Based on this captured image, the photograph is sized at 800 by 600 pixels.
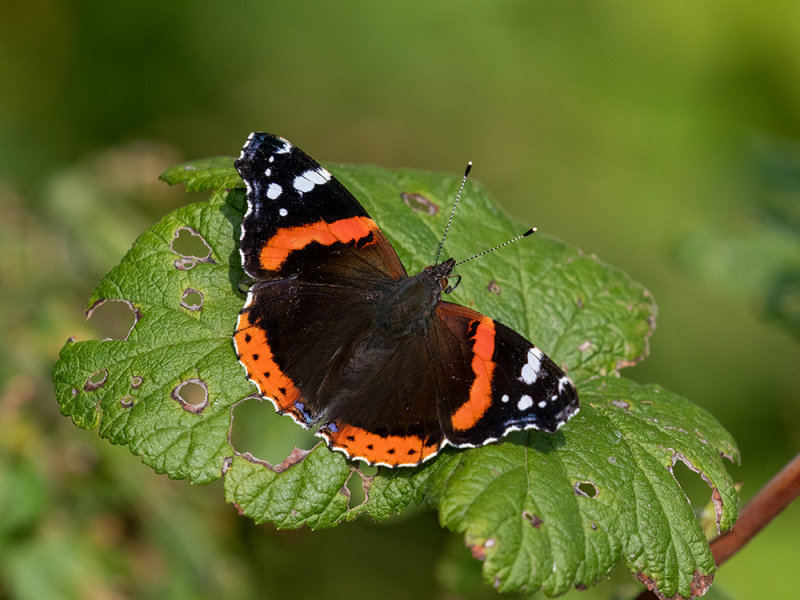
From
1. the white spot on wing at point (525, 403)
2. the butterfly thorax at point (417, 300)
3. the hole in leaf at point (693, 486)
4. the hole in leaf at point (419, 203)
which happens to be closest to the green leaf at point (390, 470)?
the white spot on wing at point (525, 403)

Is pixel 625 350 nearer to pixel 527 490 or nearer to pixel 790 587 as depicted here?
pixel 527 490

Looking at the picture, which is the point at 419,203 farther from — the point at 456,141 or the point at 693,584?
the point at 456,141

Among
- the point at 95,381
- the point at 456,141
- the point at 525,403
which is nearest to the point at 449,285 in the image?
the point at 525,403

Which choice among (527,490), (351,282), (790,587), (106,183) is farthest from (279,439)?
(790,587)

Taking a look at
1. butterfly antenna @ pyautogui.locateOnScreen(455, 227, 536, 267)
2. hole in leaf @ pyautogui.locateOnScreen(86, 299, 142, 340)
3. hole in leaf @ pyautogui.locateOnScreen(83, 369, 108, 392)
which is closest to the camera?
hole in leaf @ pyautogui.locateOnScreen(83, 369, 108, 392)

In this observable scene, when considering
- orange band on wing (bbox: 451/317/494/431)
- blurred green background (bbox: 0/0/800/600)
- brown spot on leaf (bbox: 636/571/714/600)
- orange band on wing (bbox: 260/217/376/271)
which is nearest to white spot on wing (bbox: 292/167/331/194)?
orange band on wing (bbox: 260/217/376/271)

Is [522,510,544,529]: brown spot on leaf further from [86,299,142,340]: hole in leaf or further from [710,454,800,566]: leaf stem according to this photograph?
[86,299,142,340]: hole in leaf
